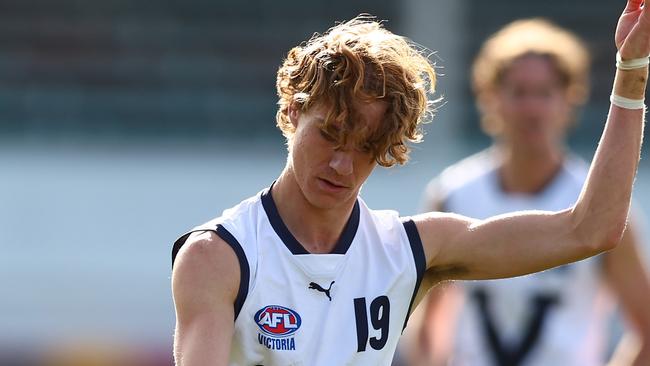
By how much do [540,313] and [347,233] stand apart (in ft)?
7.08

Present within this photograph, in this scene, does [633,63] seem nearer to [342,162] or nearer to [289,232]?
[342,162]

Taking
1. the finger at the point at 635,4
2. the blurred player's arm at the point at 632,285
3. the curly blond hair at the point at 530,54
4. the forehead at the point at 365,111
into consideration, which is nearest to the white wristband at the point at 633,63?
the finger at the point at 635,4

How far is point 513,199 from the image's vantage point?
18.5 feet

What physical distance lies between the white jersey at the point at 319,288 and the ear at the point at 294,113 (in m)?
0.20

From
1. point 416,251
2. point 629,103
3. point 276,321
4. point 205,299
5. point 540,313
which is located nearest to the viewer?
point 205,299

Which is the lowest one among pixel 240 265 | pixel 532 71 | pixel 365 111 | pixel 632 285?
pixel 240 265

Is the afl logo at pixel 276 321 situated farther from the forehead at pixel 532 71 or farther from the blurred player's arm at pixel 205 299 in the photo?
the forehead at pixel 532 71

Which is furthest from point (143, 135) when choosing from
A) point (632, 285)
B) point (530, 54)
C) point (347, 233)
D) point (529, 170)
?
point (347, 233)

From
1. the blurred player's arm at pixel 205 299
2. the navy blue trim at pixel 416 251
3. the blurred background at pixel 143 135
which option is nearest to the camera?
the blurred player's arm at pixel 205 299

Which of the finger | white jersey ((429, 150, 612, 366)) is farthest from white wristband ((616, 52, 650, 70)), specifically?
white jersey ((429, 150, 612, 366))

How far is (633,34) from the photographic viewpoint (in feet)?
10.6

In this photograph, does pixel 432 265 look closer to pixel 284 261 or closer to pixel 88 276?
pixel 284 261

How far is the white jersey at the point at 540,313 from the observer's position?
17.5ft

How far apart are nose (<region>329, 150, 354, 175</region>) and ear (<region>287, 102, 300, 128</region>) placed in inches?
7.1
